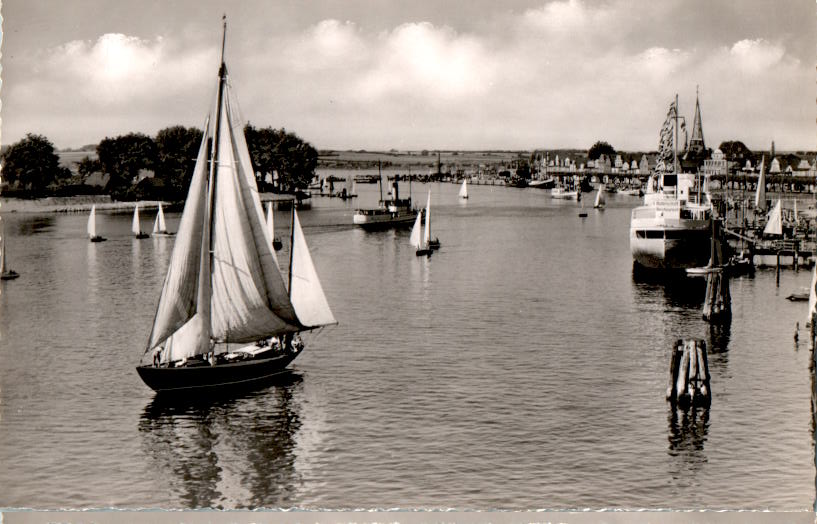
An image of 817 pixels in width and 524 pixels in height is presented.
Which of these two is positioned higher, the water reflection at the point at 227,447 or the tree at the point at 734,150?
the tree at the point at 734,150

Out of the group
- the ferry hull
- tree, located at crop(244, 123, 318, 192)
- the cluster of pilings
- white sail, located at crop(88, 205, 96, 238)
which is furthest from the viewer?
the ferry hull

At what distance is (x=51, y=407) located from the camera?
64.7 feet

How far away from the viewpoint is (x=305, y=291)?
22875mm

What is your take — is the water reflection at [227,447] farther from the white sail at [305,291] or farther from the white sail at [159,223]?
the white sail at [159,223]

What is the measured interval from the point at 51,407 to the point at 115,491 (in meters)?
4.78

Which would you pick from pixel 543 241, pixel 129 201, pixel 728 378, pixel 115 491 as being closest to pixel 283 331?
pixel 115 491

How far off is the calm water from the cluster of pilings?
376mm

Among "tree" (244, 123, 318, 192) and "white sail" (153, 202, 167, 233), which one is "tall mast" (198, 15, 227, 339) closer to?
"tree" (244, 123, 318, 192)

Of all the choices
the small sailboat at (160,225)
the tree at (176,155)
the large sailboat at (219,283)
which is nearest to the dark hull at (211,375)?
the large sailboat at (219,283)

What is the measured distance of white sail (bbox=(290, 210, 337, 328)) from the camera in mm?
22625

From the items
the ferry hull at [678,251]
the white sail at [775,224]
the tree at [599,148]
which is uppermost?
the tree at [599,148]

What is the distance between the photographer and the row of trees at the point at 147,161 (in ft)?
71.2

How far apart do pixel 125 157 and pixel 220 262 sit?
39.0 feet

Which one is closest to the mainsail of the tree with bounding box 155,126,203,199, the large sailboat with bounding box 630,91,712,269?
the tree with bounding box 155,126,203,199
